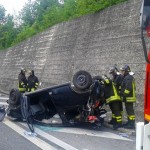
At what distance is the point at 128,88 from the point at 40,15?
26.6 metres

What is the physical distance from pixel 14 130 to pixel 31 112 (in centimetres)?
83

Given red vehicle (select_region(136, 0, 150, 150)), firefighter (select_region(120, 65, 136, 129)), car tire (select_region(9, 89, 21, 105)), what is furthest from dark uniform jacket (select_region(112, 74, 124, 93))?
red vehicle (select_region(136, 0, 150, 150))

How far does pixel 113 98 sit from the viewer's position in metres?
9.37

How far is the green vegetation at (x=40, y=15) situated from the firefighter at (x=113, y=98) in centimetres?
612

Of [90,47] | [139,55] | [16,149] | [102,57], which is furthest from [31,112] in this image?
[90,47]

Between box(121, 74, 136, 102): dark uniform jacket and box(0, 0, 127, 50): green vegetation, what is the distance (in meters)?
6.08

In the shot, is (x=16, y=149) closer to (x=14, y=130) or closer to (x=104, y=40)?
(x=14, y=130)

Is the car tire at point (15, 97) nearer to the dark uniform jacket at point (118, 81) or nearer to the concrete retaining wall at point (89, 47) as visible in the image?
the dark uniform jacket at point (118, 81)

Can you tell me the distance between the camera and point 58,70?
18609 mm

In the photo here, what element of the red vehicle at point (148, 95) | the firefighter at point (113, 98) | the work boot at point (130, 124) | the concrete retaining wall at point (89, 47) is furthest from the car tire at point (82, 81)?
the red vehicle at point (148, 95)

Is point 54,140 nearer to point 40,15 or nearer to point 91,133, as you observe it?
point 91,133

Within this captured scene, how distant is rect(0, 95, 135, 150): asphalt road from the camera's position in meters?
7.25

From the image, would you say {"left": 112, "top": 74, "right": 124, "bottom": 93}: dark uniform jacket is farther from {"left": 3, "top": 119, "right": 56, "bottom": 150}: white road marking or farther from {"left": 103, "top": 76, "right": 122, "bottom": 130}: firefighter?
{"left": 3, "top": 119, "right": 56, "bottom": 150}: white road marking

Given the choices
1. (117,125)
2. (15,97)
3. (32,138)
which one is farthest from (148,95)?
(15,97)
